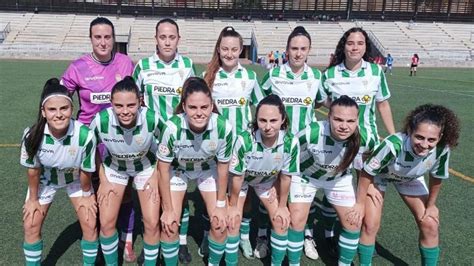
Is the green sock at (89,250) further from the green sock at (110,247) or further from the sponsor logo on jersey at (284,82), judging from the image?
the sponsor logo on jersey at (284,82)

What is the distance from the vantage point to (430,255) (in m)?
3.16

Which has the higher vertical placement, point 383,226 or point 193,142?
point 193,142

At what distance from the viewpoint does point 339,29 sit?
3850 cm

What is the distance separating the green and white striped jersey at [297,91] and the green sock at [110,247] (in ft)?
5.80

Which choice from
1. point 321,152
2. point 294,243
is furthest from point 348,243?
point 321,152

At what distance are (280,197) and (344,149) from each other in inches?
24.3

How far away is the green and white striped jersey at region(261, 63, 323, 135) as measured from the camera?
3590 mm

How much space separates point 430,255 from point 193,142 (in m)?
2.05

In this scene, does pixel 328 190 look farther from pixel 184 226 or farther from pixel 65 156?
pixel 65 156

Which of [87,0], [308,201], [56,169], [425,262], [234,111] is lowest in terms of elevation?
[425,262]

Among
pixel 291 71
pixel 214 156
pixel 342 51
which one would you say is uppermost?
pixel 342 51

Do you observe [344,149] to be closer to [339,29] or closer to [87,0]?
[339,29]

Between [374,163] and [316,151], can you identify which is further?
[316,151]

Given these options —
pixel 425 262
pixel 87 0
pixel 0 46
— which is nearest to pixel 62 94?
pixel 425 262
